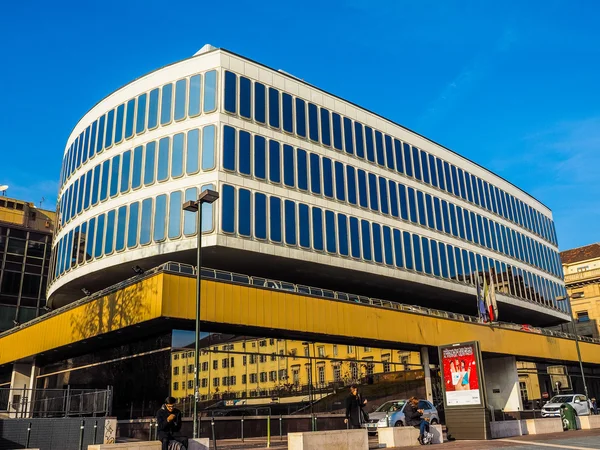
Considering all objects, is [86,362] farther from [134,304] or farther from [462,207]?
[462,207]

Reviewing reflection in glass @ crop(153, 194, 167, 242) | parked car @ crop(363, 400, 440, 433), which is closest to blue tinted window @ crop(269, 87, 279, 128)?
reflection in glass @ crop(153, 194, 167, 242)

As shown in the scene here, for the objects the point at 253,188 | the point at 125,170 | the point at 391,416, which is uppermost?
the point at 125,170

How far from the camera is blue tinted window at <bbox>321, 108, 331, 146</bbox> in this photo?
118ft

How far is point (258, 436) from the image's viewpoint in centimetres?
2605

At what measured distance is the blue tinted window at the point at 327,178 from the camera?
115ft

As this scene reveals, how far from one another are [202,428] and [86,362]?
10019mm

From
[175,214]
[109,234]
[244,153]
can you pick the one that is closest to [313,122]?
[244,153]

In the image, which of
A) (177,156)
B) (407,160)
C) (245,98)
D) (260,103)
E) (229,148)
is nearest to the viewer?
(229,148)

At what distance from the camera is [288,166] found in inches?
1312

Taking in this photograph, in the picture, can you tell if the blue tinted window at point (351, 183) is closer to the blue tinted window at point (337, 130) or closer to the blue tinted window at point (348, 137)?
the blue tinted window at point (348, 137)

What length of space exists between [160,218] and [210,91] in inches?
294

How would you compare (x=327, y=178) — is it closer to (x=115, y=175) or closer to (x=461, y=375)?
(x=115, y=175)

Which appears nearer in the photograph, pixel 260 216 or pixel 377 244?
pixel 260 216

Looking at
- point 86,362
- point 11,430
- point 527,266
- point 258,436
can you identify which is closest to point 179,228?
point 86,362
